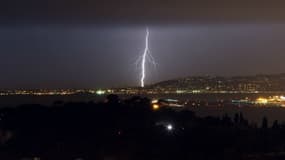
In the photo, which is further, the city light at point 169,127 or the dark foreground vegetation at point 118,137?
the city light at point 169,127

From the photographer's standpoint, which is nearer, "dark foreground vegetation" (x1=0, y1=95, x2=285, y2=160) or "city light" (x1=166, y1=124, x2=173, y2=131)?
"dark foreground vegetation" (x1=0, y1=95, x2=285, y2=160)

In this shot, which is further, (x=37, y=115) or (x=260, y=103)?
(x=260, y=103)

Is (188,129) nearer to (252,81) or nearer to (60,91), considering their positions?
(252,81)

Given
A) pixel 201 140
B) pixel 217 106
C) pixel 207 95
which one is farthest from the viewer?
pixel 207 95

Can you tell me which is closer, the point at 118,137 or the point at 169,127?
the point at 118,137

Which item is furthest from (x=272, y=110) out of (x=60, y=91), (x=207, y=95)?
(x=60, y=91)

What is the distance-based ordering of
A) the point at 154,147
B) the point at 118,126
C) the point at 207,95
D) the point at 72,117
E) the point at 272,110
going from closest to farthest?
the point at 154,147 → the point at 118,126 → the point at 72,117 → the point at 272,110 → the point at 207,95

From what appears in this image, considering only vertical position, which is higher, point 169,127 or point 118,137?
point 169,127
